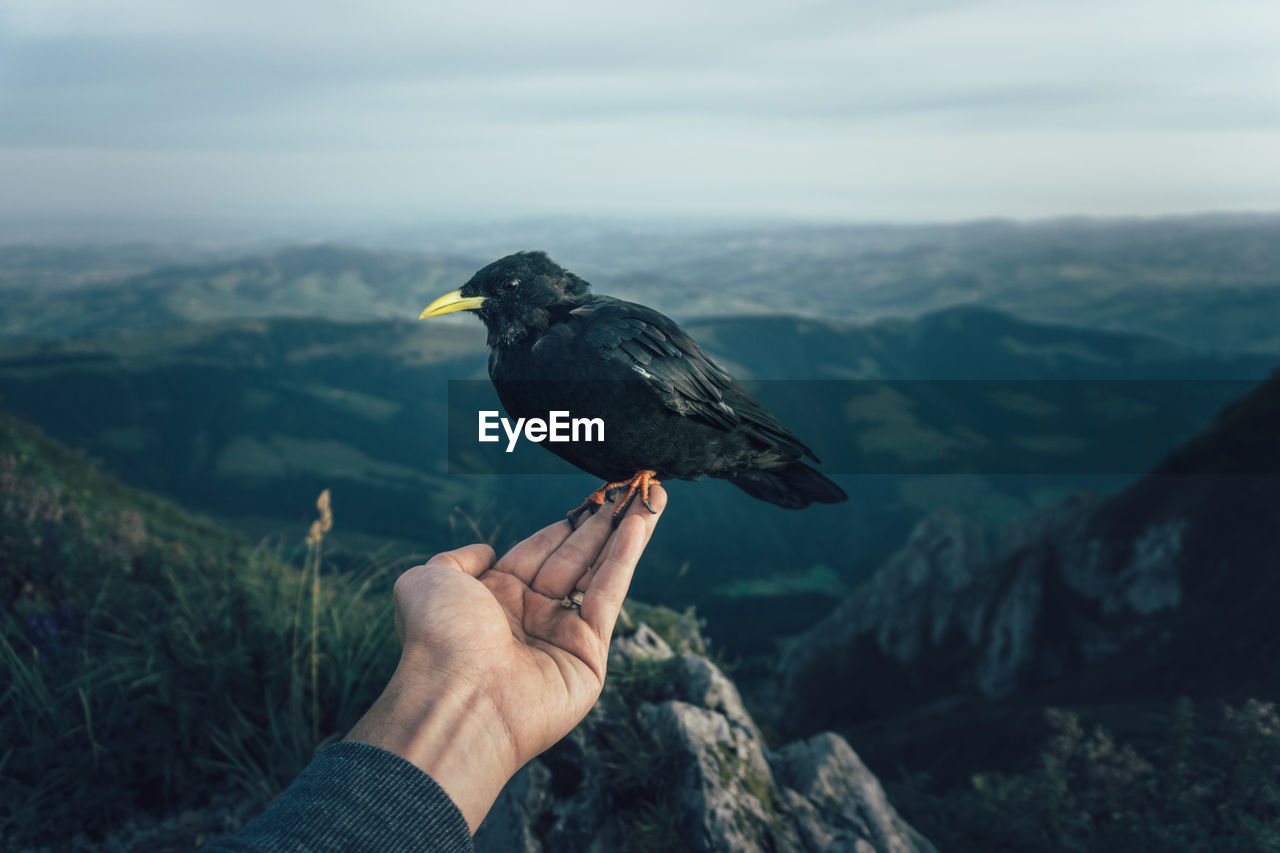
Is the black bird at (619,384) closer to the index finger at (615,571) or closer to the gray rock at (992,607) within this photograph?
the index finger at (615,571)

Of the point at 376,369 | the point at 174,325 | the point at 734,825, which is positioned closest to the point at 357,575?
the point at 734,825

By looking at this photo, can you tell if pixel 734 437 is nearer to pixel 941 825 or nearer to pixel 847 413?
pixel 941 825

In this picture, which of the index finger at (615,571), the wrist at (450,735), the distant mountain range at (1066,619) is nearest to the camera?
the wrist at (450,735)

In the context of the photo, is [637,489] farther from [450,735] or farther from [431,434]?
[431,434]

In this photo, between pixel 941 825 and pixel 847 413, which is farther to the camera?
pixel 847 413

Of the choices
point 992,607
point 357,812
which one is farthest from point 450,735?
point 992,607

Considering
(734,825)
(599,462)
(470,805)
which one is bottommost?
(734,825)

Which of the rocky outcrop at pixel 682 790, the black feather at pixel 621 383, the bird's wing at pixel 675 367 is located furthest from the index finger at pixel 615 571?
the rocky outcrop at pixel 682 790
